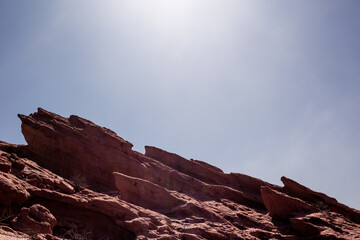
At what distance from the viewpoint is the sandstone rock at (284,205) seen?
2088cm

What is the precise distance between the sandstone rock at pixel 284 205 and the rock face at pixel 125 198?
9 centimetres

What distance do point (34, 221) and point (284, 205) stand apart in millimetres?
19752

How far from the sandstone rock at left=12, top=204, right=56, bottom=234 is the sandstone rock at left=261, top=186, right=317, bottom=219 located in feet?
59.4

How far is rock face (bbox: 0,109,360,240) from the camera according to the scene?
14.7m

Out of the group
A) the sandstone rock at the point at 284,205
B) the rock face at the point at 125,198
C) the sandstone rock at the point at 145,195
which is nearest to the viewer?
→ the rock face at the point at 125,198

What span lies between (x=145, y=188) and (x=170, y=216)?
320cm

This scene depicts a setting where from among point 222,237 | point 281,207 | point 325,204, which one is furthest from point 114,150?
point 325,204

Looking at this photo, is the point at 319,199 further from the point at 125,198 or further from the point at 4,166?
the point at 4,166

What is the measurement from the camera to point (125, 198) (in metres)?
19.3

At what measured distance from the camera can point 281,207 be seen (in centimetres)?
2142

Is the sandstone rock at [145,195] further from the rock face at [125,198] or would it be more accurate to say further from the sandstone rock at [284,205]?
the sandstone rock at [284,205]

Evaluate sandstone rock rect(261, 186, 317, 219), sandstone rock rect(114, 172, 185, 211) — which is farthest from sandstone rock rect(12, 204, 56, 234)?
sandstone rock rect(261, 186, 317, 219)

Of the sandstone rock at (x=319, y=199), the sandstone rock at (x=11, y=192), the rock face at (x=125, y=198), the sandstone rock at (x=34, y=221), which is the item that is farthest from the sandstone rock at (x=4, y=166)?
the sandstone rock at (x=319, y=199)

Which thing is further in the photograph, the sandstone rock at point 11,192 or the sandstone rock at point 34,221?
the sandstone rock at point 11,192
